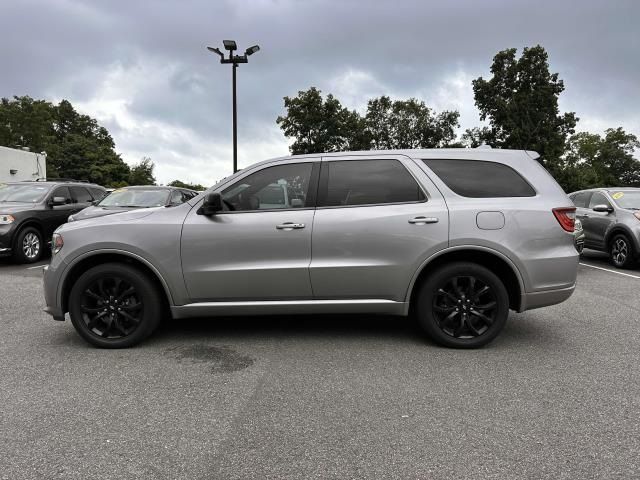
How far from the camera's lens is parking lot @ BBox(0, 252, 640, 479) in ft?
7.93

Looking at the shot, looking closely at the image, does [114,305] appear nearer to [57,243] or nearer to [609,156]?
[57,243]

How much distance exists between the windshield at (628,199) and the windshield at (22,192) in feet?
40.5

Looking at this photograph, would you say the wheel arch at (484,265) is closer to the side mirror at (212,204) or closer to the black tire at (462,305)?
the black tire at (462,305)

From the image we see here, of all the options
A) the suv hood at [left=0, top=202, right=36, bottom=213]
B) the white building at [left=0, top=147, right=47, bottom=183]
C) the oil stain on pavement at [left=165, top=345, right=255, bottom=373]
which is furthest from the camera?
the white building at [left=0, top=147, right=47, bottom=183]

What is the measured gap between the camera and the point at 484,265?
4266 millimetres

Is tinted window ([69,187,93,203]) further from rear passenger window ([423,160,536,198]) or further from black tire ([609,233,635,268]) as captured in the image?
black tire ([609,233,635,268])

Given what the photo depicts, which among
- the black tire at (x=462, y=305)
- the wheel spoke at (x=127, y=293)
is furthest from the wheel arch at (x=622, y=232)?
the wheel spoke at (x=127, y=293)

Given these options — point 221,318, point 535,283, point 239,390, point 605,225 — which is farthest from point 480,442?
point 605,225

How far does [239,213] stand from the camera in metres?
4.18

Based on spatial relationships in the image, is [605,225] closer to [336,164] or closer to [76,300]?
[336,164]

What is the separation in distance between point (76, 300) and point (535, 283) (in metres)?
4.19

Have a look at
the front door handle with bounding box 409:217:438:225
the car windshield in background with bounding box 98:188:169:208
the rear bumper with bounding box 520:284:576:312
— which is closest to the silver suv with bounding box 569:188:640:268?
the rear bumper with bounding box 520:284:576:312

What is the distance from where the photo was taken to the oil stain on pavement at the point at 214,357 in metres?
3.77

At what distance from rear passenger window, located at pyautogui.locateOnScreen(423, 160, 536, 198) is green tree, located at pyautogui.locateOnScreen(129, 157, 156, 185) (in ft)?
192
